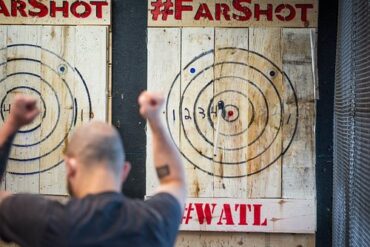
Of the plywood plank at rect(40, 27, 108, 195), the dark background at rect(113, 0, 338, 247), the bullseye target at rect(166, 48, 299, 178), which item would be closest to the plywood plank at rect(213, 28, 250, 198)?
the bullseye target at rect(166, 48, 299, 178)

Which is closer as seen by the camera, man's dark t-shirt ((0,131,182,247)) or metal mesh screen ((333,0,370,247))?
man's dark t-shirt ((0,131,182,247))

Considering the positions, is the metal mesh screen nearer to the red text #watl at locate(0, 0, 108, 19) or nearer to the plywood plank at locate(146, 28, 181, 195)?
the plywood plank at locate(146, 28, 181, 195)

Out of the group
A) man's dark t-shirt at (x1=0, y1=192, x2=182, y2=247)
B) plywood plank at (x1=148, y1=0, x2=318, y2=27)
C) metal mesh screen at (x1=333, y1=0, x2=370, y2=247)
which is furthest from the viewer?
plywood plank at (x1=148, y1=0, x2=318, y2=27)

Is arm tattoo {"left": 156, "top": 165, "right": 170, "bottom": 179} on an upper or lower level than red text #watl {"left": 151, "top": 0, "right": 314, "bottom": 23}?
lower

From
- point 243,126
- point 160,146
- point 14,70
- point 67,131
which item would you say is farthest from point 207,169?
point 160,146

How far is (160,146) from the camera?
1744 mm

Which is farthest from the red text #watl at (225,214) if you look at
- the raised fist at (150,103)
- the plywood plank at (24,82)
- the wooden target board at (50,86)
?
the raised fist at (150,103)

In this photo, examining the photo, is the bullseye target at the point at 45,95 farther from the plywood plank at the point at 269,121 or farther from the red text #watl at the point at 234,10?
the plywood plank at the point at 269,121

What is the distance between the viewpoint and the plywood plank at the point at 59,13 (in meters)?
3.62

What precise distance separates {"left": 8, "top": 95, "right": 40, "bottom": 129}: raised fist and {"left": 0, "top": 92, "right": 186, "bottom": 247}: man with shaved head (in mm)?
237

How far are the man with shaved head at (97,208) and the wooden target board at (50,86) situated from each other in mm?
1988

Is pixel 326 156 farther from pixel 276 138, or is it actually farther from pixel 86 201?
pixel 86 201

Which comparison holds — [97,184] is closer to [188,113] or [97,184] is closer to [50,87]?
[188,113]

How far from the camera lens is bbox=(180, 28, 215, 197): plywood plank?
3.59 metres
